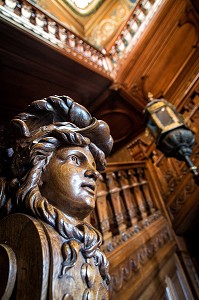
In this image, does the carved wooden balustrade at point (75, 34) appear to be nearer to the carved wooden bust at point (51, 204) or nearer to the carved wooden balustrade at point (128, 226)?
the carved wooden balustrade at point (128, 226)

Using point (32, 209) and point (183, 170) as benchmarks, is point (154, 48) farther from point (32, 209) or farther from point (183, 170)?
point (32, 209)

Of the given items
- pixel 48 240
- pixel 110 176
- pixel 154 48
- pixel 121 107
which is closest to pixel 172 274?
pixel 110 176

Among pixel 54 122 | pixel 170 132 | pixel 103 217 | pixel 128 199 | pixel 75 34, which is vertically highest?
pixel 75 34

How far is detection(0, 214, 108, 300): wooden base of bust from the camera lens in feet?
1.41

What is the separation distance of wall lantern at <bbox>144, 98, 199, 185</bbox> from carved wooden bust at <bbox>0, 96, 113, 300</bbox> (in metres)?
1.32

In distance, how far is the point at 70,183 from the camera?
591 mm

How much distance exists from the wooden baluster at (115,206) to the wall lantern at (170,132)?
59 cm

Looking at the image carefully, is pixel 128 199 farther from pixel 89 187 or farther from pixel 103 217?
pixel 89 187

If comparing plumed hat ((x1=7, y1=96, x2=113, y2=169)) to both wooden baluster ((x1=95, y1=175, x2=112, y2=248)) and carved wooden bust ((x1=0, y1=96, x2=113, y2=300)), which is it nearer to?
carved wooden bust ((x1=0, y1=96, x2=113, y2=300))

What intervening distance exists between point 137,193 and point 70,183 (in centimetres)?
166

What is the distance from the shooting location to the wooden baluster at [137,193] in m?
2.01

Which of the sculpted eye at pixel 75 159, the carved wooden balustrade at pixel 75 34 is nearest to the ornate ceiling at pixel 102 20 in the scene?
the carved wooden balustrade at pixel 75 34

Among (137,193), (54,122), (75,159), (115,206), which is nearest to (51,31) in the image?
(137,193)

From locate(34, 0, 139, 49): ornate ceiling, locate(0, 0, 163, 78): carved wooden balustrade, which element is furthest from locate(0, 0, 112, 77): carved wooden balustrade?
locate(34, 0, 139, 49): ornate ceiling
